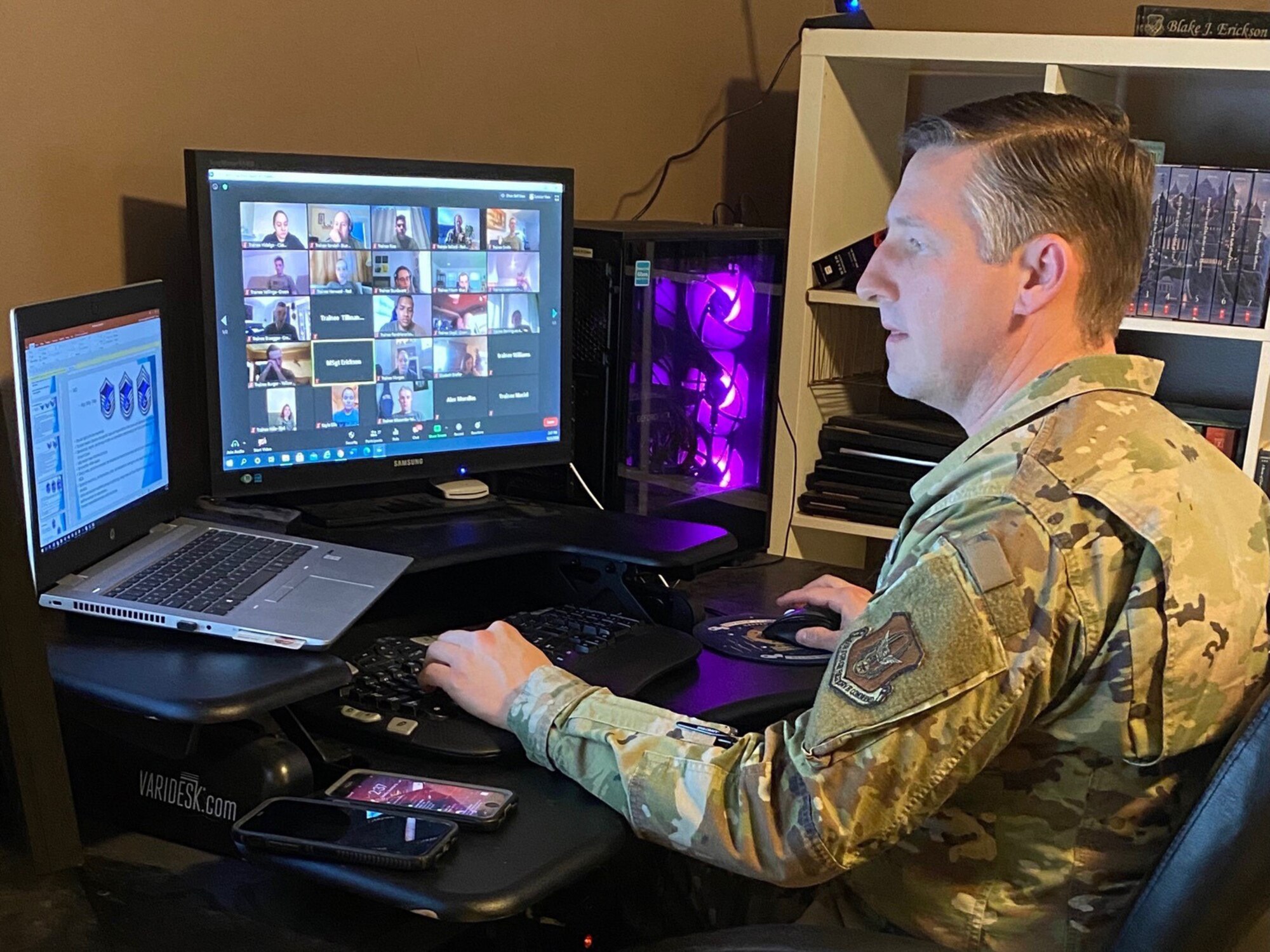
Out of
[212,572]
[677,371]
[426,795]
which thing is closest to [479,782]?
[426,795]

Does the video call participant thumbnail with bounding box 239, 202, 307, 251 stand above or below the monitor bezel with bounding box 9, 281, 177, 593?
above

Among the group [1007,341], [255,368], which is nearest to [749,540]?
[255,368]

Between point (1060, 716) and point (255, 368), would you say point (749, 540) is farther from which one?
point (1060, 716)

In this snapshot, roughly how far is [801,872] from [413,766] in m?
0.36

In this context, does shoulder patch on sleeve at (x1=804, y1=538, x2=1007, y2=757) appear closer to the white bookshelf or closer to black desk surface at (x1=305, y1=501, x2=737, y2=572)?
black desk surface at (x1=305, y1=501, x2=737, y2=572)

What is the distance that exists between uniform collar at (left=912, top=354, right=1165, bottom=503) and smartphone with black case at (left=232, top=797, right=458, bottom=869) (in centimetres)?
51

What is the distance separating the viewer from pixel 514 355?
179 cm

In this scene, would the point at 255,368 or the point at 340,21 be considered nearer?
the point at 255,368

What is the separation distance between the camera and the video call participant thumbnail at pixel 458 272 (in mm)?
1695

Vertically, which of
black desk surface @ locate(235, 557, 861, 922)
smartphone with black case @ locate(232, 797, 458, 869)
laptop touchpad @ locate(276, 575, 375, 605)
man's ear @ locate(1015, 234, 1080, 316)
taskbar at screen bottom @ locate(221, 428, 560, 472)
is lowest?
black desk surface @ locate(235, 557, 861, 922)

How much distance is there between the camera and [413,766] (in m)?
1.18

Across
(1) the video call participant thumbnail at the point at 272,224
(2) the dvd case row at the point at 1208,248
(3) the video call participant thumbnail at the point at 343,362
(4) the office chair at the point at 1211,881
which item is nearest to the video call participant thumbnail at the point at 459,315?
(3) the video call participant thumbnail at the point at 343,362

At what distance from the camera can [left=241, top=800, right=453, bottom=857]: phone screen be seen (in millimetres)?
1009

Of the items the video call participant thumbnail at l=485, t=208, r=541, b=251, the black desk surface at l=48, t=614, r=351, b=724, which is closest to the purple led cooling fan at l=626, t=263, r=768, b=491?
the video call participant thumbnail at l=485, t=208, r=541, b=251
